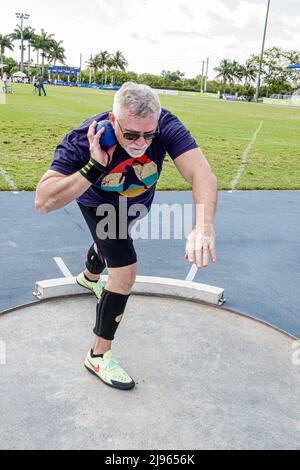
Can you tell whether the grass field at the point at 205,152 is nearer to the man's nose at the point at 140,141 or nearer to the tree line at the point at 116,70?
the man's nose at the point at 140,141

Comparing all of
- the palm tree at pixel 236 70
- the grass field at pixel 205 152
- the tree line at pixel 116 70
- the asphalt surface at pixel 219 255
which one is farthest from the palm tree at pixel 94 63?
the asphalt surface at pixel 219 255

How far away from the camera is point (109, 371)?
2.97 meters

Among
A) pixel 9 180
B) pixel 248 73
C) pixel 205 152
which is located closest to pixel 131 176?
pixel 9 180

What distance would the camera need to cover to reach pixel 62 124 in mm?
16438

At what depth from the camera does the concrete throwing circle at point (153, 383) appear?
2535mm

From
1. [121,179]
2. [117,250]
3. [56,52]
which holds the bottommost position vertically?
[117,250]

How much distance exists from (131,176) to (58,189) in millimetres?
592

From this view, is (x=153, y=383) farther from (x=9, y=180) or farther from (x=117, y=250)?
(x=9, y=180)

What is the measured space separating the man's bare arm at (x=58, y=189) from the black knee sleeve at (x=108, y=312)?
0.80 m

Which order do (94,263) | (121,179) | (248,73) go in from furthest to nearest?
(248,73) → (94,263) → (121,179)

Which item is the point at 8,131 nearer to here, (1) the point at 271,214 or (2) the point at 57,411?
(1) the point at 271,214

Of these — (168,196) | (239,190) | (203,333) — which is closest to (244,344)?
(203,333)

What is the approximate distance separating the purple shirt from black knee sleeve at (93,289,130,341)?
0.59 meters

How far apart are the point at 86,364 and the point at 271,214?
488cm
